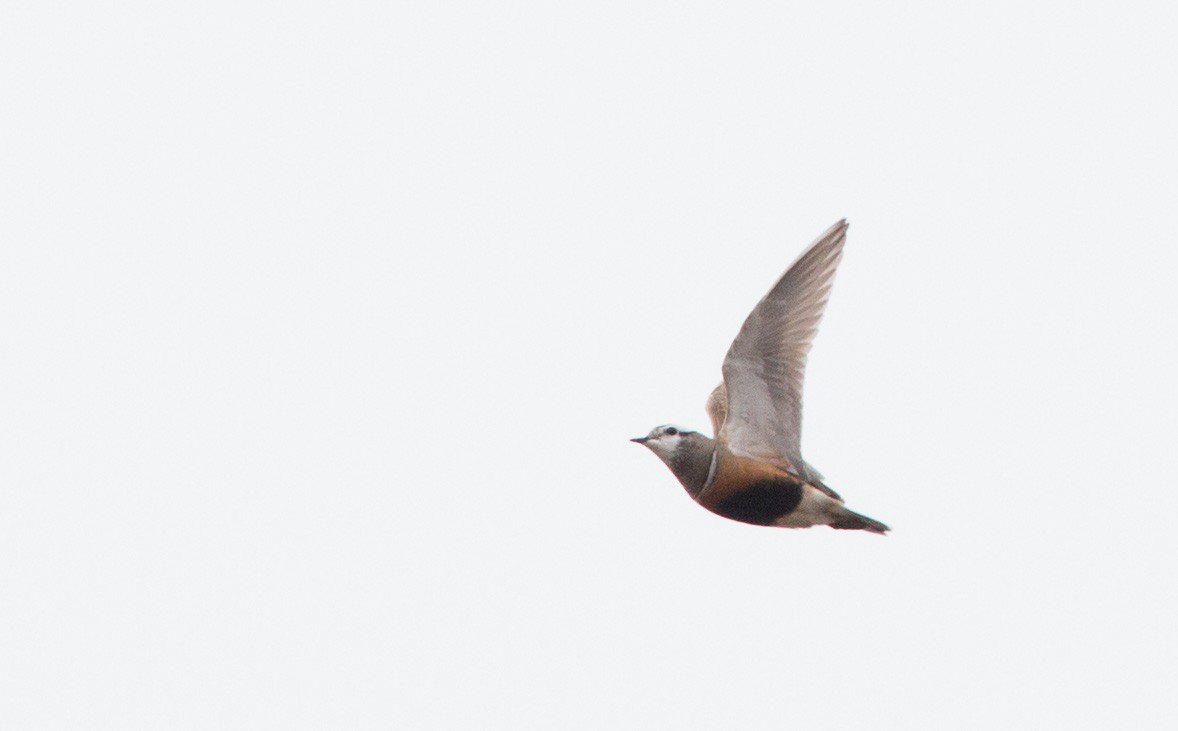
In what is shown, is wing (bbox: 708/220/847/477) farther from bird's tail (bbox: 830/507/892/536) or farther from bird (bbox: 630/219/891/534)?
bird's tail (bbox: 830/507/892/536)

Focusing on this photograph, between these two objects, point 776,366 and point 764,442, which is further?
point 776,366

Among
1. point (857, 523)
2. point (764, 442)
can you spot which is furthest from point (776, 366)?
point (857, 523)

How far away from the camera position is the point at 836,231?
17.8m

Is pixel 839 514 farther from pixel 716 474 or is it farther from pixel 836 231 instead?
pixel 836 231

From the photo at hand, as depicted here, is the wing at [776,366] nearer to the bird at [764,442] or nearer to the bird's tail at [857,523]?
the bird at [764,442]

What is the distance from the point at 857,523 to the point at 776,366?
1512 mm

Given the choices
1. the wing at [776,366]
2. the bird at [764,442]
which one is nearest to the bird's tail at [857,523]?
the bird at [764,442]

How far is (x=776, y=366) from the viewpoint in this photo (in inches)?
672

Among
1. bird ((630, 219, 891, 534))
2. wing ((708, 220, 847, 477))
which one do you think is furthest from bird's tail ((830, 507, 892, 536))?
wing ((708, 220, 847, 477))

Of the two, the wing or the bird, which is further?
the wing

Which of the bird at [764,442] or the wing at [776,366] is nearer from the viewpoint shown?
the bird at [764,442]

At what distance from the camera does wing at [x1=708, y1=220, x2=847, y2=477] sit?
16797 millimetres

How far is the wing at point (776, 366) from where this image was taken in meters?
16.8

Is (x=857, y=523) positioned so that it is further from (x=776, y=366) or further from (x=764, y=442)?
(x=776, y=366)
